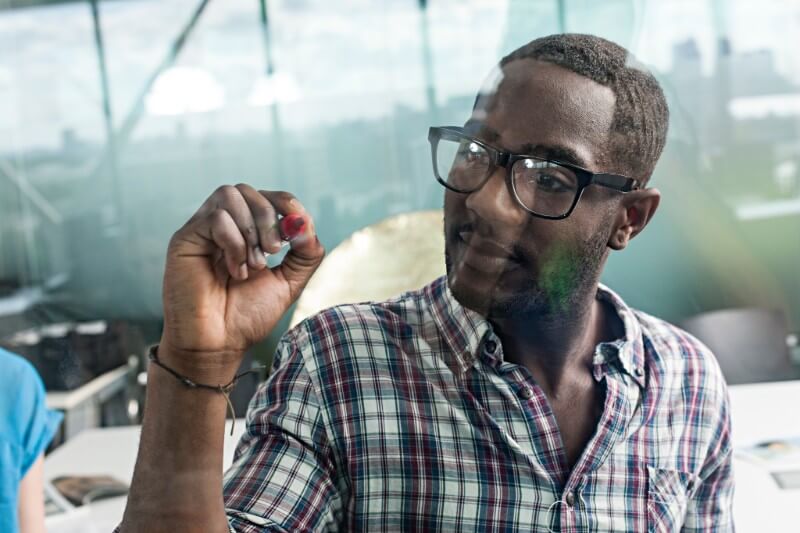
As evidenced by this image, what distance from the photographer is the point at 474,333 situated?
61 centimetres

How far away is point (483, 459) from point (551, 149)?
0.24 m

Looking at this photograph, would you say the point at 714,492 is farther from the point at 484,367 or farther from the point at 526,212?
the point at 526,212

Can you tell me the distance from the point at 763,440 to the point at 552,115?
0.45 metres

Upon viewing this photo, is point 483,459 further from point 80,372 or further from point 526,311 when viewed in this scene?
point 80,372

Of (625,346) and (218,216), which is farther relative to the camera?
(625,346)

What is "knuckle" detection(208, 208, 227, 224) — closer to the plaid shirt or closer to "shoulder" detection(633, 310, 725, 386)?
the plaid shirt

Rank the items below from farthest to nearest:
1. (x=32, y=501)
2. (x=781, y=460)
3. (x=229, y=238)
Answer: (x=32, y=501) < (x=781, y=460) < (x=229, y=238)

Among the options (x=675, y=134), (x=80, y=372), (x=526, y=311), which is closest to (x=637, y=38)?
(x=675, y=134)

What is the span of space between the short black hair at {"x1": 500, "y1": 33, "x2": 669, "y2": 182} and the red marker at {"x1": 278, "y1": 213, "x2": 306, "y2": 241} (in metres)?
0.18

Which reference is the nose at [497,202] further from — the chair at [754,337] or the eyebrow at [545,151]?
the chair at [754,337]

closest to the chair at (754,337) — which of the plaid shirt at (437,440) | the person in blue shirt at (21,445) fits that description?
the plaid shirt at (437,440)

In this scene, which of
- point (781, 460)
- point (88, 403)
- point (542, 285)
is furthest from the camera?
point (88, 403)

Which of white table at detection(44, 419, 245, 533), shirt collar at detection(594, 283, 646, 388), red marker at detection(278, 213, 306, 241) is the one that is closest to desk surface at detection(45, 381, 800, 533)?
white table at detection(44, 419, 245, 533)

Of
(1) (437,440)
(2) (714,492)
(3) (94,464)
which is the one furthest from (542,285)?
(3) (94,464)
